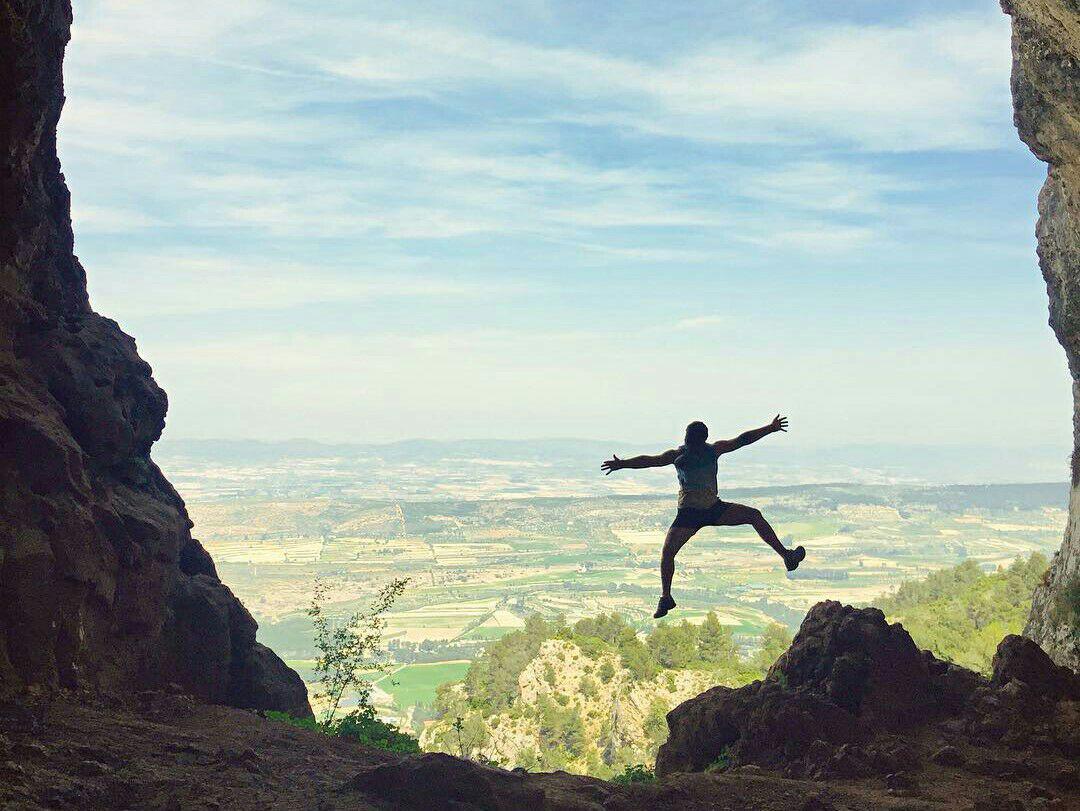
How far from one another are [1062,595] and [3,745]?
2068cm

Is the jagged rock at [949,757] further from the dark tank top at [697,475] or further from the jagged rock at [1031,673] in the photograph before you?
the dark tank top at [697,475]

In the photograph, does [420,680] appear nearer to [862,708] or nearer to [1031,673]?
[862,708]

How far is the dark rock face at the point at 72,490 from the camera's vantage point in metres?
13.4

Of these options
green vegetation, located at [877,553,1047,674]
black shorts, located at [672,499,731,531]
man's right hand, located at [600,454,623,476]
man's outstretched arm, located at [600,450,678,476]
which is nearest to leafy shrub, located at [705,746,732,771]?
black shorts, located at [672,499,731,531]

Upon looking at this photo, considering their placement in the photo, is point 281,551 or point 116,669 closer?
point 116,669

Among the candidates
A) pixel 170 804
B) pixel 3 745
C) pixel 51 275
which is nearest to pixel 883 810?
pixel 170 804

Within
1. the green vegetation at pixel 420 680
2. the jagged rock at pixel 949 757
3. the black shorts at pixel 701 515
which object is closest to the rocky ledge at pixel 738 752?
the jagged rock at pixel 949 757

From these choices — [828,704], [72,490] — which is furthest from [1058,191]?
[72,490]

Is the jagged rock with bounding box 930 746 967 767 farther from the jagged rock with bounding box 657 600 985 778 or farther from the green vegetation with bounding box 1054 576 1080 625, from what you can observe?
the green vegetation with bounding box 1054 576 1080 625

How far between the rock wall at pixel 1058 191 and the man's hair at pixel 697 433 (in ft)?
29.9

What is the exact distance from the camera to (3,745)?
10.0 m

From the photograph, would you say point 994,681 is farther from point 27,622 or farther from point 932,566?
point 932,566

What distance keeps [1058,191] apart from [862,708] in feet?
46.1

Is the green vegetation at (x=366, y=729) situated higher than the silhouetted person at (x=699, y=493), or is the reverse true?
the silhouetted person at (x=699, y=493)
